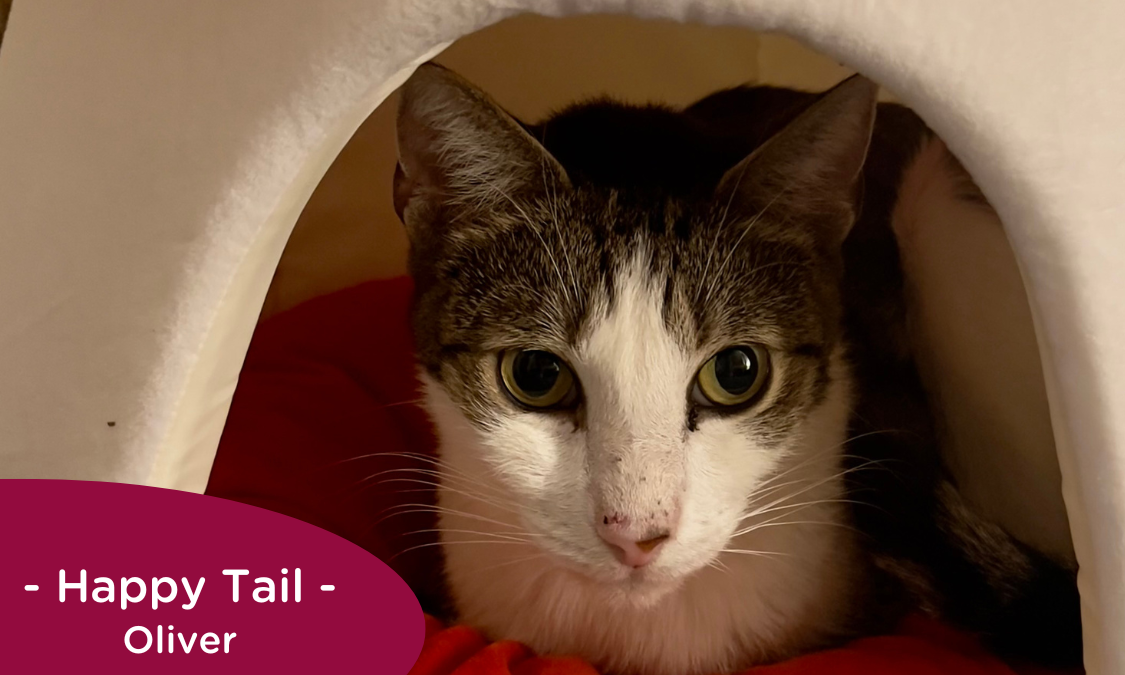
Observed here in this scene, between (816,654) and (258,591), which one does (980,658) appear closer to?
(816,654)

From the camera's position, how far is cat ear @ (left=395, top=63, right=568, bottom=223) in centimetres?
90

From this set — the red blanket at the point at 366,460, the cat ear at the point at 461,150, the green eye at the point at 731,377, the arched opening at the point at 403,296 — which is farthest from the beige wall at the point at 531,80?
the green eye at the point at 731,377

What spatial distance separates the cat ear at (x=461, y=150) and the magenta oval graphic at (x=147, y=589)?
0.42 m

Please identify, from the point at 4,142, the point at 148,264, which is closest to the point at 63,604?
the point at 148,264

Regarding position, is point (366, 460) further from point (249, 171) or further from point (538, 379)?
point (249, 171)

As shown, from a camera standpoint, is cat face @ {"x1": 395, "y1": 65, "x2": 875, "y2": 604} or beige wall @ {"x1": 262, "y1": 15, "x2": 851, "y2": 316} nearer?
cat face @ {"x1": 395, "y1": 65, "x2": 875, "y2": 604}

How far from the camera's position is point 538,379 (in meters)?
0.93

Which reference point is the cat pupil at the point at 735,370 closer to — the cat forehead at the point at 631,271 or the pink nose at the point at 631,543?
the cat forehead at the point at 631,271

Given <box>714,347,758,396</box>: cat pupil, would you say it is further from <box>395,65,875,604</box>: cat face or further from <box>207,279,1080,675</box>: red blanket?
<box>207,279,1080,675</box>: red blanket

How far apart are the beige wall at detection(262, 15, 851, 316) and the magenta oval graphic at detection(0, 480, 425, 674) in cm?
104

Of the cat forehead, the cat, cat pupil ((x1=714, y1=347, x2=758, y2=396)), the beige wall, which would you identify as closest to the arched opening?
the beige wall

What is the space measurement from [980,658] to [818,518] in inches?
8.8

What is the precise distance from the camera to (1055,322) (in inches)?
29.4

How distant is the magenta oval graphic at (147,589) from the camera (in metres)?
0.79
